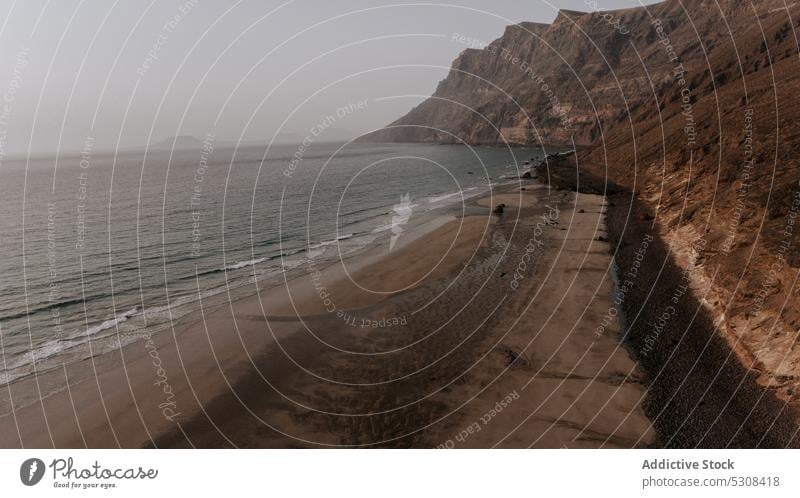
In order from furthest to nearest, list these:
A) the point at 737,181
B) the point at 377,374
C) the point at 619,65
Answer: the point at 619,65
the point at 737,181
the point at 377,374

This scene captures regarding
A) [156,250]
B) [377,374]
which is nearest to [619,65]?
[156,250]

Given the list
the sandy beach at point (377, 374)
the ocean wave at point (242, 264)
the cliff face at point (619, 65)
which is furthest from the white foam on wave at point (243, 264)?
the cliff face at point (619, 65)

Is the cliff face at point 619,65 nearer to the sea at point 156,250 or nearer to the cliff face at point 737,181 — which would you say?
the cliff face at point 737,181

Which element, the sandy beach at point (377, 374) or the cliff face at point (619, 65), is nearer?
the sandy beach at point (377, 374)

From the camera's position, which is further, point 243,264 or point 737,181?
point 243,264

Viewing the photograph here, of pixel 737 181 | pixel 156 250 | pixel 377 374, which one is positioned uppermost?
pixel 737 181

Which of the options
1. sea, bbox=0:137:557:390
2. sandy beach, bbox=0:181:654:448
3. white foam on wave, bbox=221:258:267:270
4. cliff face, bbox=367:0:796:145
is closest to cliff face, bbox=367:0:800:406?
sandy beach, bbox=0:181:654:448

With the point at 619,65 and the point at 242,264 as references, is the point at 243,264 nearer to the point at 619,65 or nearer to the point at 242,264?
the point at 242,264

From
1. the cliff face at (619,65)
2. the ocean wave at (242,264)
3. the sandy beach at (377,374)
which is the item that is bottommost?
the sandy beach at (377,374)
